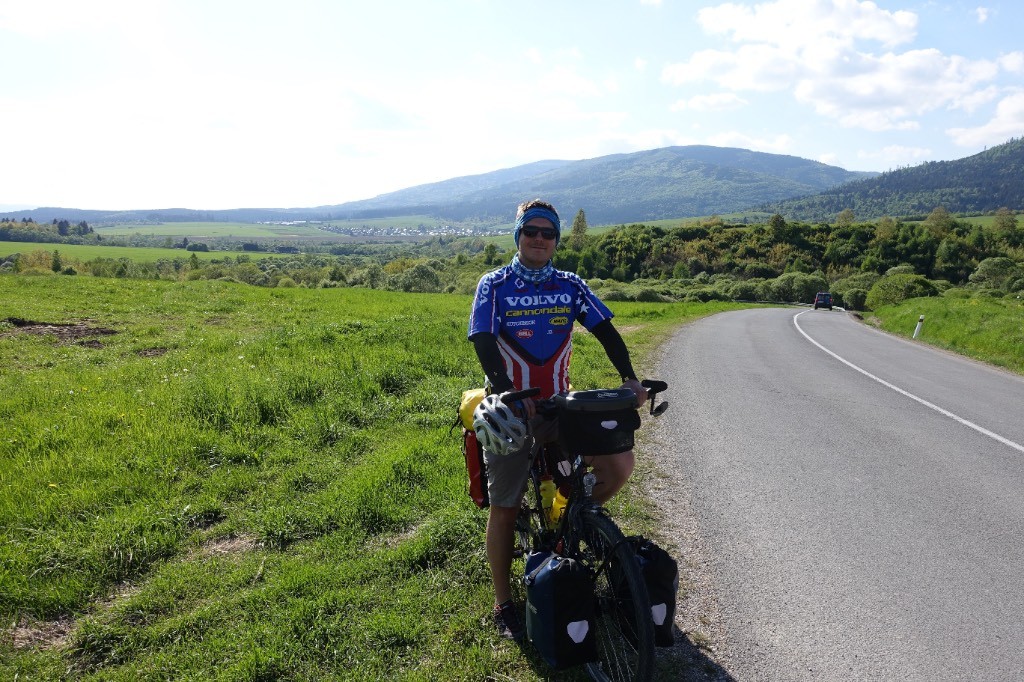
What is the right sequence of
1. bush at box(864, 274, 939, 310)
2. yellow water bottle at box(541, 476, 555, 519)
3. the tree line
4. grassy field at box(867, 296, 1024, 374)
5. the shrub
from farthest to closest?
1. the shrub
2. the tree line
3. bush at box(864, 274, 939, 310)
4. grassy field at box(867, 296, 1024, 374)
5. yellow water bottle at box(541, 476, 555, 519)

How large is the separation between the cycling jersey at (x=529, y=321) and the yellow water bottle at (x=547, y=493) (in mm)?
529

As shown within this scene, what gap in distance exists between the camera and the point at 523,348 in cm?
318

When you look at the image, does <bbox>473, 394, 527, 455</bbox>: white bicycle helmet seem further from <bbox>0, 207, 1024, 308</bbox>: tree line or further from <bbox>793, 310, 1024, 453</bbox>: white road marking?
<bbox>0, 207, 1024, 308</bbox>: tree line

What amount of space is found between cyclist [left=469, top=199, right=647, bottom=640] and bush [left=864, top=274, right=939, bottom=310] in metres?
51.9

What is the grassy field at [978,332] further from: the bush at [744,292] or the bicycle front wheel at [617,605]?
the bush at [744,292]

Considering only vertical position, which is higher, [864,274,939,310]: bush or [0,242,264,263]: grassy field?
[0,242,264,263]: grassy field

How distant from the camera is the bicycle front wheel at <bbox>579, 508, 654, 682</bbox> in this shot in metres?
2.37

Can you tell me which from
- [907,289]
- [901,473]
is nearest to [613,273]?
[907,289]

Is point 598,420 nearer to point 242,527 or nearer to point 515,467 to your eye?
point 515,467

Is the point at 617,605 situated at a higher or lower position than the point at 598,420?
lower

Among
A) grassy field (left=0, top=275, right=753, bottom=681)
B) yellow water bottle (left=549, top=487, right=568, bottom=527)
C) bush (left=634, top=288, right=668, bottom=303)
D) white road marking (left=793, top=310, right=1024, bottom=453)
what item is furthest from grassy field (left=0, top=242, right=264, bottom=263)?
yellow water bottle (left=549, top=487, right=568, bottom=527)

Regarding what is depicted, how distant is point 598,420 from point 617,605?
0.93m

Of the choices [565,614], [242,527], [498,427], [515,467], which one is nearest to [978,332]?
[515,467]

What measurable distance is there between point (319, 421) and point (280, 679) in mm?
3938
